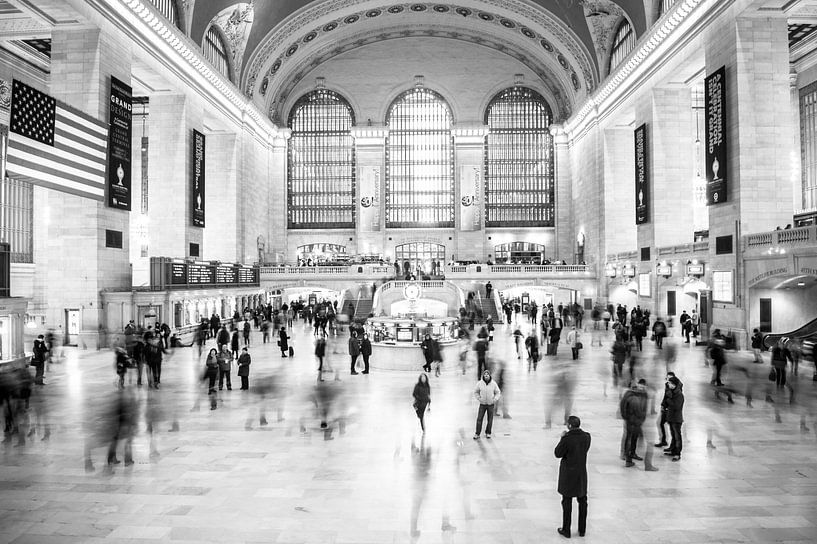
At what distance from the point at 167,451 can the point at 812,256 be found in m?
16.7

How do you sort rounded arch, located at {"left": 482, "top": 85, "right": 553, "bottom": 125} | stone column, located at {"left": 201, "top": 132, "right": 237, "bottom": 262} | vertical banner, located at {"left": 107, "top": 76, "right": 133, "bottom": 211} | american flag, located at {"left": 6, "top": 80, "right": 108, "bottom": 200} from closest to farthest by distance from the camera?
american flag, located at {"left": 6, "top": 80, "right": 108, "bottom": 200}
vertical banner, located at {"left": 107, "top": 76, "right": 133, "bottom": 211}
stone column, located at {"left": 201, "top": 132, "right": 237, "bottom": 262}
rounded arch, located at {"left": 482, "top": 85, "right": 553, "bottom": 125}

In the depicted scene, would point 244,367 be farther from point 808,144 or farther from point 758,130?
point 808,144

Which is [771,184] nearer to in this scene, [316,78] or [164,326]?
[164,326]

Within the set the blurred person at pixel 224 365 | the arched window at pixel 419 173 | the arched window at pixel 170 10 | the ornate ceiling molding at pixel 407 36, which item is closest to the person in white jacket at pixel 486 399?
the blurred person at pixel 224 365

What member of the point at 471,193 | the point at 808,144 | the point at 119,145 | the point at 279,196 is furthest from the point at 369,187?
the point at 808,144

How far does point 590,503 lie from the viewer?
19.9 ft

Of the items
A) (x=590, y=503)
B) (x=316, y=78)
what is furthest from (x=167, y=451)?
(x=316, y=78)

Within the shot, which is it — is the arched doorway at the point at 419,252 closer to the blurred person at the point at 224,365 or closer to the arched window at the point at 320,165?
the arched window at the point at 320,165

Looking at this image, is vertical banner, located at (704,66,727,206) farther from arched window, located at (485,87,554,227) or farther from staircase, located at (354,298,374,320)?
arched window, located at (485,87,554,227)

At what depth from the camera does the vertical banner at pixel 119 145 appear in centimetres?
2059

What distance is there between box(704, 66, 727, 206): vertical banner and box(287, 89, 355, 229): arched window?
28928mm

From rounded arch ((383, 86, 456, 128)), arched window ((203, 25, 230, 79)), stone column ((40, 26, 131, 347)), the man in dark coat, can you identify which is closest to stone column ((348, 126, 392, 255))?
rounded arch ((383, 86, 456, 128))

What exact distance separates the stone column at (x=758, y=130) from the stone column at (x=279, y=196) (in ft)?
106

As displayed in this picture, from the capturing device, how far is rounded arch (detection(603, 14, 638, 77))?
30.4 meters
